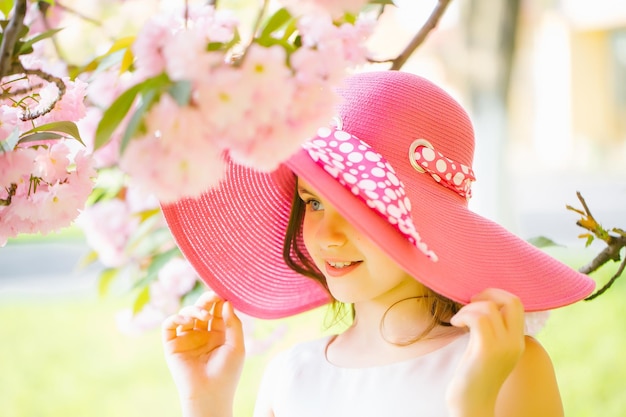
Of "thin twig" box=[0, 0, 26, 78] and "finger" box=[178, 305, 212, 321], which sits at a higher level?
"thin twig" box=[0, 0, 26, 78]

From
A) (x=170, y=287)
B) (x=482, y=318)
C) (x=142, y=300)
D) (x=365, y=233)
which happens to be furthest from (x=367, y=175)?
(x=142, y=300)

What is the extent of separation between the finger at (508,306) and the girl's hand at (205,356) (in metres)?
0.38

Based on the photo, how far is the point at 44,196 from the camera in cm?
79

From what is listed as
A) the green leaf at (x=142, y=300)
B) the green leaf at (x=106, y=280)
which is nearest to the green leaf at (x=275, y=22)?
the green leaf at (x=142, y=300)

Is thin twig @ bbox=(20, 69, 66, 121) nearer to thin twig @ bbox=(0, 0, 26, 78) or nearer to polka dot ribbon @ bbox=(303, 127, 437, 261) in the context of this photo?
thin twig @ bbox=(0, 0, 26, 78)

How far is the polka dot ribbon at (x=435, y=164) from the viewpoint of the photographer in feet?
3.11

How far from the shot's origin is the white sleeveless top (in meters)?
0.96

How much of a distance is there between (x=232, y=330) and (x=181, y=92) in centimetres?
61

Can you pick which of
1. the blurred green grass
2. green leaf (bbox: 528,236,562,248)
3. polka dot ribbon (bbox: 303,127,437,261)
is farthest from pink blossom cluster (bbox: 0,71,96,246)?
the blurred green grass

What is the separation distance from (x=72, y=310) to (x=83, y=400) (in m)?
0.93

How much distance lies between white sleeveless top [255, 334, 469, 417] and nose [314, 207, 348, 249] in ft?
0.58

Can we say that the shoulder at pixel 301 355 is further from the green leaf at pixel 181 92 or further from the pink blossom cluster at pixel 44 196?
the green leaf at pixel 181 92

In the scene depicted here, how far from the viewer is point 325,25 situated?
63cm

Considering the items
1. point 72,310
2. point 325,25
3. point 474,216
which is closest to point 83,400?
point 72,310
